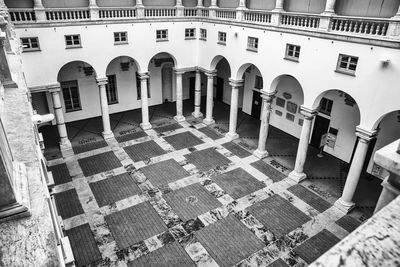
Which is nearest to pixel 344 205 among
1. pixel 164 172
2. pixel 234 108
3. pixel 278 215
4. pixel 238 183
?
pixel 278 215

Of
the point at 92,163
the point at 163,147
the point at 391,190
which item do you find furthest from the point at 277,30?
the point at 391,190

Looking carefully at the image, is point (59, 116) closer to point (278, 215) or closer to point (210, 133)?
point (210, 133)

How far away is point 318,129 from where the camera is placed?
2292cm

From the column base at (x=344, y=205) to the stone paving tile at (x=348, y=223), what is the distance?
39cm

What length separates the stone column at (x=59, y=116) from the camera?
68.3 feet

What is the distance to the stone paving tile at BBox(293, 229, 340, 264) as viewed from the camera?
45.6ft

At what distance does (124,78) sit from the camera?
28.3 metres

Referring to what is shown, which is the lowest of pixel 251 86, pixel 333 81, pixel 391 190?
pixel 251 86

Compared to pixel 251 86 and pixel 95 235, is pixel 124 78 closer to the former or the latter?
pixel 251 86

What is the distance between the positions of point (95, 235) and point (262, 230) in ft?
27.9

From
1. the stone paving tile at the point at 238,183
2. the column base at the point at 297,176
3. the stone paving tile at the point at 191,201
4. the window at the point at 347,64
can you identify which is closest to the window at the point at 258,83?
the stone paving tile at the point at 238,183

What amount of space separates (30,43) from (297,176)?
19372mm

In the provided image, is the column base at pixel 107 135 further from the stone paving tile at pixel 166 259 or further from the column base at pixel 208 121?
the stone paving tile at pixel 166 259

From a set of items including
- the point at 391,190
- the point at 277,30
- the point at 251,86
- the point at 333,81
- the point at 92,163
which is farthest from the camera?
the point at 251,86
